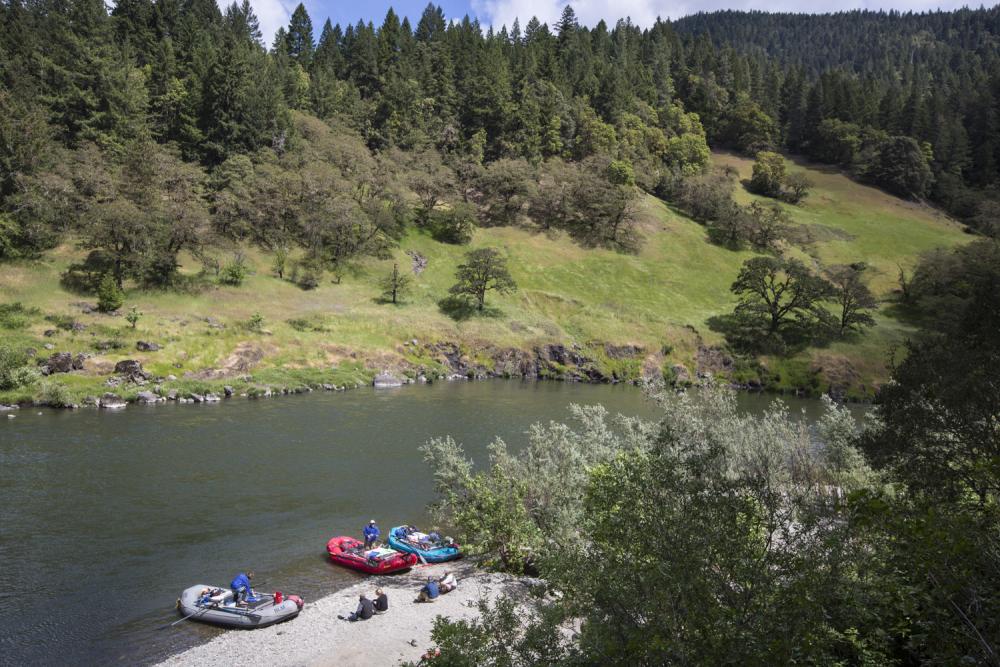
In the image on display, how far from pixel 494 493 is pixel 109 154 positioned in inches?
2882

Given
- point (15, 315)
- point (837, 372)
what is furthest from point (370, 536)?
point (837, 372)

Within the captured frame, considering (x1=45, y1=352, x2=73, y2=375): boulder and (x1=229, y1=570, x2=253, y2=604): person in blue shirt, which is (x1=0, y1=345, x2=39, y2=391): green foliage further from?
(x1=229, y1=570, x2=253, y2=604): person in blue shirt

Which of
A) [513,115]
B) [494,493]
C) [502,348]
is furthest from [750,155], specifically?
[494,493]

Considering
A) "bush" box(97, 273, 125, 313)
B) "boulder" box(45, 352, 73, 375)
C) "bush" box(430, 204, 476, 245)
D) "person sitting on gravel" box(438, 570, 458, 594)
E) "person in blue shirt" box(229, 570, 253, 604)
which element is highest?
"bush" box(430, 204, 476, 245)

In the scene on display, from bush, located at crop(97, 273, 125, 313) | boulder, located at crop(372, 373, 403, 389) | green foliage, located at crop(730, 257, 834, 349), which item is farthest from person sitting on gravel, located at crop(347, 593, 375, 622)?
green foliage, located at crop(730, 257, 834, 349)

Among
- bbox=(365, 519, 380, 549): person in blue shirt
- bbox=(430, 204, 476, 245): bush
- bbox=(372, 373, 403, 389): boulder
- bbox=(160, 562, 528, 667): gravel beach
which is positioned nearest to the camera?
bbox=(160, 562, 528, 667): gravel beach

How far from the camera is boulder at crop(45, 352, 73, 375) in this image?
45469 mm

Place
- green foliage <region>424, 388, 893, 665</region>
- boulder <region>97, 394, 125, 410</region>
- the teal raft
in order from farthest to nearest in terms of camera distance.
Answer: boulder <region>97, 394, 125, 410</region>
the teal raft
green foliage <region>424, 388, 893, 665</region>

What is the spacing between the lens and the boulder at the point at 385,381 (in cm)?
5953

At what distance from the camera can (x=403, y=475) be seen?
110 ft

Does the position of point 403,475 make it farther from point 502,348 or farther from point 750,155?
point 750,155

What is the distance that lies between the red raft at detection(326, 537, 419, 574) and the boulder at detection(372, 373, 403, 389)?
3538 centimetres

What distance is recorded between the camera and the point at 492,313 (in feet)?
250

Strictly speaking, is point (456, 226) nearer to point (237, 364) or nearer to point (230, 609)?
point (237, 364)
